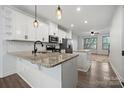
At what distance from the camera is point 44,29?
5.00m

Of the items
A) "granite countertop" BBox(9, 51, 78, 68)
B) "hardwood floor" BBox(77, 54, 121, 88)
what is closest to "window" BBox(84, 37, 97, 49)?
"hardwood floor" BBox(77, 54, 121, 88)

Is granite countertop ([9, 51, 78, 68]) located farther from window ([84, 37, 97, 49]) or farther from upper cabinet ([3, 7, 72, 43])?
window ([84, 37, 97, 49])

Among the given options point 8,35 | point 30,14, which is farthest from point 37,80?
point 30,14

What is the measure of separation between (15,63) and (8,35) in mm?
1106

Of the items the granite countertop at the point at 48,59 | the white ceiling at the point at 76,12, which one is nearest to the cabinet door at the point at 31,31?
the white ceiling at the point at 76,12

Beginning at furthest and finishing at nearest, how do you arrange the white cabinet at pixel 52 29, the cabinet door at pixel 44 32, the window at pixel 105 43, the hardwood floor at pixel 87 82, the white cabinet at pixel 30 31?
the window at pixel 105 43 → the white cabinet at pixel 52 29 → the cabinet door at pixel 44 32 → the white cabinet at pixel 30 31 → the hardwood floor at pixel 87 82

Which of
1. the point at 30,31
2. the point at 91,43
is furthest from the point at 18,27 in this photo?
the point at 91,43

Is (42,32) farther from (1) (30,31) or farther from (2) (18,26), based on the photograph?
(2) (18,26)

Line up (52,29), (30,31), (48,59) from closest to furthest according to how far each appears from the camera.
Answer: (48,59)
(30,31)
(52,29)

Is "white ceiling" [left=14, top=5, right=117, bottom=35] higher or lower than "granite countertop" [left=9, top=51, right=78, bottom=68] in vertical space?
higher

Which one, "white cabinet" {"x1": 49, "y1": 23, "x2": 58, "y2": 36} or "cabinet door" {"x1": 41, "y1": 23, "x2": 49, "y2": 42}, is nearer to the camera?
"cabinet door" {"x1": 41, "y1": 23, "x2": 49, "y2": 42}

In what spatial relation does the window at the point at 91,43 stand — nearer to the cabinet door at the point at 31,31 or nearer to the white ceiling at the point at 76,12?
the white ceiling at the point at 76,12

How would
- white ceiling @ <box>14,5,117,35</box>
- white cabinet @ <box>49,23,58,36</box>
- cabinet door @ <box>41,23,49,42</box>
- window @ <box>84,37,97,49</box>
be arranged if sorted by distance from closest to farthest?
white ceiling @ <box>14,5,117,35</box>
cabinet door @ <box>41,23,49,42</box>
white cabinet @ <box>49,23,58,36</box>
window @ <box>84,37,97,49</box>

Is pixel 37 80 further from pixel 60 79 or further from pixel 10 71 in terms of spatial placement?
pixel 10 71
